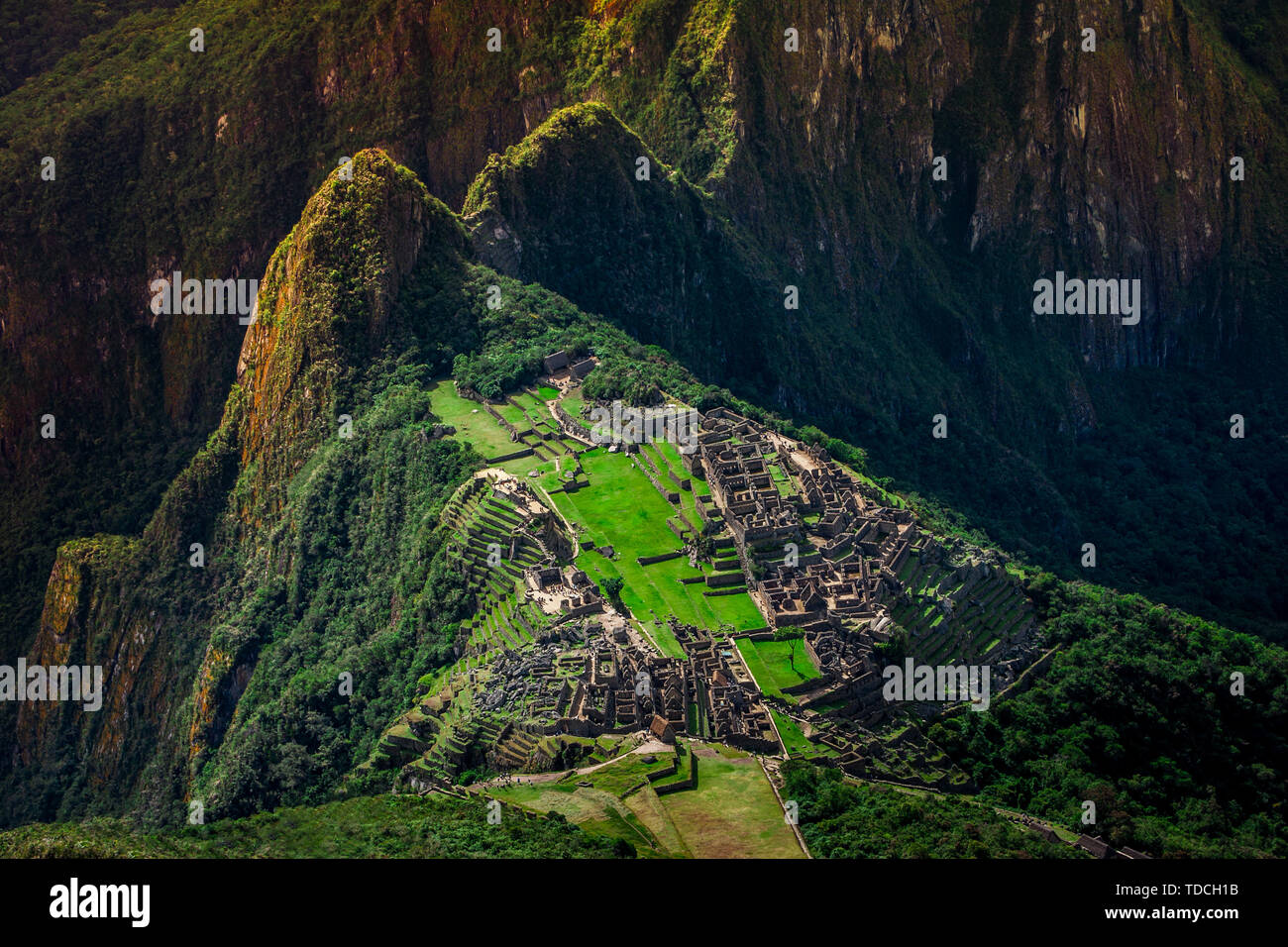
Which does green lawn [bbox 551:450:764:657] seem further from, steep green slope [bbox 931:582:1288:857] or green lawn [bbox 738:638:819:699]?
steep green slope [bbox 931:582:1288:857]

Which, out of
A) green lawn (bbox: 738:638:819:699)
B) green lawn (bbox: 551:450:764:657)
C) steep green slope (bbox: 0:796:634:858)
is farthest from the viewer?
green lawn (bbox: 551:450:764:657)

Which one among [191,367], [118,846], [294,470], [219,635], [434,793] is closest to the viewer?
[118,846]

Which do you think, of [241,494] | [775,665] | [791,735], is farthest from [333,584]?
[791,735]

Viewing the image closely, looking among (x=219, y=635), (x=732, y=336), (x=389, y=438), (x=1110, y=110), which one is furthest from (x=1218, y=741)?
(x=1110, y=110)

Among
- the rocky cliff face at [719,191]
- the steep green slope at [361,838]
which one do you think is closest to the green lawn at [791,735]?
the steep green slope at [361,838]

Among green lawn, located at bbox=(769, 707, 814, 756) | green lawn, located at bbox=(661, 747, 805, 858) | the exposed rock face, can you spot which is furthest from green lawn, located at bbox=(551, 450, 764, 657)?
the exposed rock face

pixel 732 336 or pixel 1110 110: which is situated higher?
pixel 1110 110

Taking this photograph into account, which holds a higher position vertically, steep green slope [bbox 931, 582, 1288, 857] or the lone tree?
the lone tree

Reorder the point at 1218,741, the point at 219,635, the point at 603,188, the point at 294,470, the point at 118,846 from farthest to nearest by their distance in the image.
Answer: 1. the point at 603,188
2. the point at 294,470
3. the point at 219,635
4. the point at 1218,741
5. the point at 118,846

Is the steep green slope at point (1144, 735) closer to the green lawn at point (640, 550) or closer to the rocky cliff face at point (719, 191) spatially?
the green lawn at point (640, 550)

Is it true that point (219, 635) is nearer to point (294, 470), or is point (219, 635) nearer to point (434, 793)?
point (294, 470)

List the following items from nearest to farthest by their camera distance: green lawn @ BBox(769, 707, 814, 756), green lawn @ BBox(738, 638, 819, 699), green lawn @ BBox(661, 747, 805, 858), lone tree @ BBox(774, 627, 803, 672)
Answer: green lawn @ BBox(661, 747, 805, 858) < green lawn @ BBox(769, 707, 814, 756) < green lawn @ BBox(738, 638, 819, 699) < lone tree @ BBox(774, 627, 803, 672)
